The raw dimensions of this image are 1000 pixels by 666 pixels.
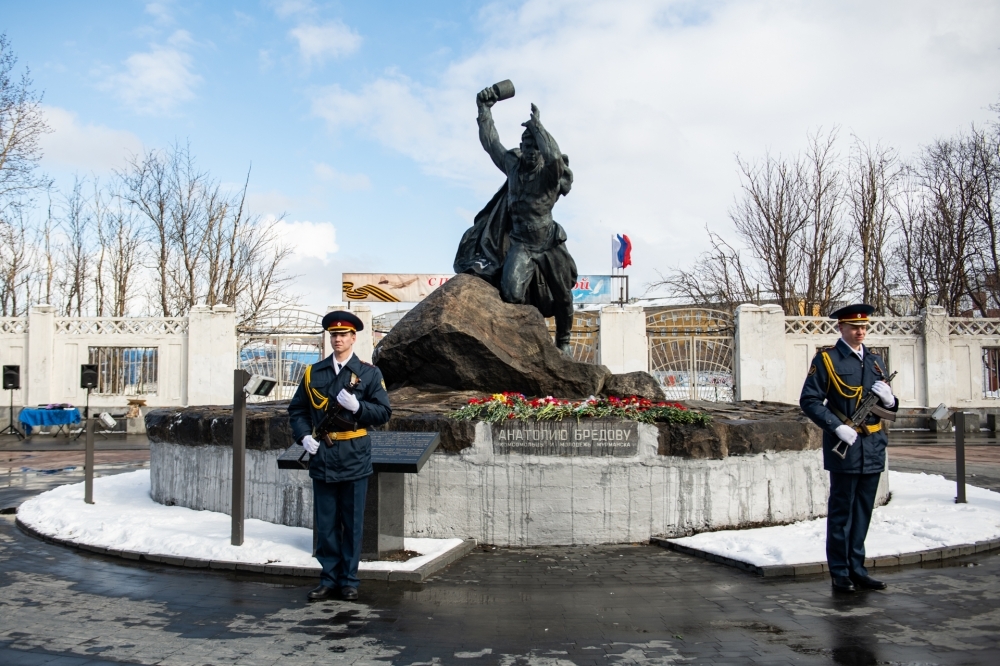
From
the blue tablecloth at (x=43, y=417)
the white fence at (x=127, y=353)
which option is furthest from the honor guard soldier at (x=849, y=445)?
the blue tablecloth at (x=43, y=417)

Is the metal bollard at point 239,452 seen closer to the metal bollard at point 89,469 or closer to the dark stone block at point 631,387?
the metal bollard at point 89,469

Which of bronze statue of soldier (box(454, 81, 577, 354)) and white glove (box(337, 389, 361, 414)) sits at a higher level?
bronze statue of soldier (box(454, 81, 577, 354))

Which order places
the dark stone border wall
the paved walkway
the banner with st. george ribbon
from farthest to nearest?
the banner with st. george ribbon, the dark stone border wall, the paved walkway

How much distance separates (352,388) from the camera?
5.49m

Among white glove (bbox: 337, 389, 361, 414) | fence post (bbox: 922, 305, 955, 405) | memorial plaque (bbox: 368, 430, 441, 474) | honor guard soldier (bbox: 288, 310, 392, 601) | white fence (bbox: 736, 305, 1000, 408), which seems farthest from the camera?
fence post (bbox: 922, 305, 955, 405)

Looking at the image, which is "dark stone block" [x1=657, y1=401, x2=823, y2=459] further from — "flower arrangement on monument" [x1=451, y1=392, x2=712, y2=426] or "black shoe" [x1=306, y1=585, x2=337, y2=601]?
"black shoe" [x1=306, y1=585, x2=337, y2=601]

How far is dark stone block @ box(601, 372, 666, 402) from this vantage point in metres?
9.14

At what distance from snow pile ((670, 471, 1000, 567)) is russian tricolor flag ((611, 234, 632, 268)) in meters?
22.8

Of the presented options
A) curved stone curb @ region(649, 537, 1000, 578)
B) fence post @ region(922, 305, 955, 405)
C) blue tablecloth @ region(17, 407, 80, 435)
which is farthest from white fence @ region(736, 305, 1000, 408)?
blue tablecloth @ region(17, 407, 80, 435)

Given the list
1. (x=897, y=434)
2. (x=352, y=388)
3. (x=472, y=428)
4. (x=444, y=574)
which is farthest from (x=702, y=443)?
(x=897, y=434)

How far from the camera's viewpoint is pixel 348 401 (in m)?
5.31

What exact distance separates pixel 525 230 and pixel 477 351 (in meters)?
1.87

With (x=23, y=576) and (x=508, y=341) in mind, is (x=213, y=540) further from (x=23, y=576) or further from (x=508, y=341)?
(x=508, y=341)

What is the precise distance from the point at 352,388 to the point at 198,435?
363 cm
